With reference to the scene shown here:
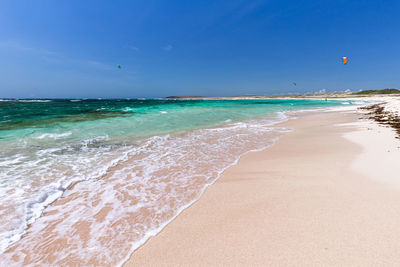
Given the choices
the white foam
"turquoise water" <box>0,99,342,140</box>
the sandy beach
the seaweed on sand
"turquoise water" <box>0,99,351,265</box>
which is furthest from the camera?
"turquoise water" <box>0,99,342,140</box>

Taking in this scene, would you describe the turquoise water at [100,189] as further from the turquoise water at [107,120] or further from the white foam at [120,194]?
the turquoise water at [107,120]

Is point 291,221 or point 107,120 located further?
point 107,120

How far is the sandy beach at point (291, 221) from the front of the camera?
7.34ft

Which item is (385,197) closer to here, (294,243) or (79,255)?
(294,243)

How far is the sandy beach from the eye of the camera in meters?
2.24

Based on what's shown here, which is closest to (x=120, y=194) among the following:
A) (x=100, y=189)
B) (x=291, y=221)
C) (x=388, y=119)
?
(x=100, y=189)

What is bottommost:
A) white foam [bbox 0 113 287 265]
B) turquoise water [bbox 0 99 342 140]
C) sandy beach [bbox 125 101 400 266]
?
white foam [bbox 0 113 287 265]

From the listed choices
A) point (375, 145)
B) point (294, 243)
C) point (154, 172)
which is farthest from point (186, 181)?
point (375, 145)

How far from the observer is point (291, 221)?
113 inches

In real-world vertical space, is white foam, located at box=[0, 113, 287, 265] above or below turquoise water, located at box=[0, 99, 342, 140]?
below

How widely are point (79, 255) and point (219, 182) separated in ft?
10.1

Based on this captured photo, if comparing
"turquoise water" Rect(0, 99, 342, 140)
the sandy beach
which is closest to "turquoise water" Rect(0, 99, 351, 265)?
the sandy beach

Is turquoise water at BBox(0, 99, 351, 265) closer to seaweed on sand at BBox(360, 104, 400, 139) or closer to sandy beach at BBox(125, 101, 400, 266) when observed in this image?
sandy beach at BBox(125, 101, 400, 266)

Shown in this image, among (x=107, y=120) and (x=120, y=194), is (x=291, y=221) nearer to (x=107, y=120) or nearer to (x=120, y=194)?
(x=120, y=194)
